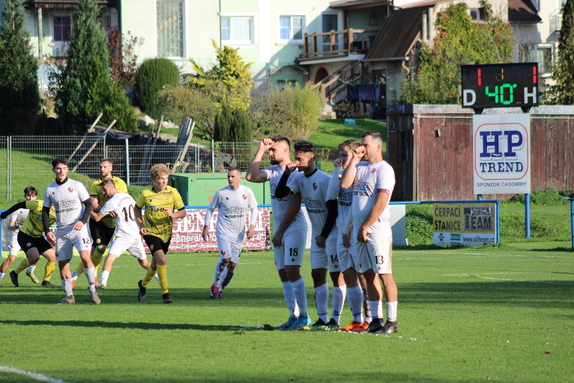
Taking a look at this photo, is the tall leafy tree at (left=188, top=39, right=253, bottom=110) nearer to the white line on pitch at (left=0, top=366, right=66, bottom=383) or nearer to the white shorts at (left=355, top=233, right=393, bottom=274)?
the white shorts at (left=355, top=233, right=393, bottom=274)

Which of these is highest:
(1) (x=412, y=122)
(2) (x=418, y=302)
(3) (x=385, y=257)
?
(1) (x=412, y=122)

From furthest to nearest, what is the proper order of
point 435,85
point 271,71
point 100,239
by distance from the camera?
point 271,71, point 435,85, point 100,239

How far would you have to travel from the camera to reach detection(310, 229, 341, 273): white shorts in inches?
360

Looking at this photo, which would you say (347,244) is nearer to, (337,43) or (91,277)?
(91,277)

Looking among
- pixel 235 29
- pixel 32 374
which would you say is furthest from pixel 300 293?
pixel 235 29

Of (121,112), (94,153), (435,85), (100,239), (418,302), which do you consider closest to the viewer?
(418,302)

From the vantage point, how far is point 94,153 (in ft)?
103

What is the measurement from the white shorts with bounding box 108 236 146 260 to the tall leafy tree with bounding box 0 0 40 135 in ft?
87.5

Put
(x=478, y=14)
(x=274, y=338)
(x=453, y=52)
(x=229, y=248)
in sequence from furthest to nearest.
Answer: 1. (x=478, y=14)
2. (x=453, y=52)
3. (x=229, y=248)
4. (x=274, y=338)

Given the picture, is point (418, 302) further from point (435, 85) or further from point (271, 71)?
point (271, 71)

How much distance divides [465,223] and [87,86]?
830 inches

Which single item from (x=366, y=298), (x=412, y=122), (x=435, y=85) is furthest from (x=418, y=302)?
(x=435, y=85)

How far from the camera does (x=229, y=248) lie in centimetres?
1369

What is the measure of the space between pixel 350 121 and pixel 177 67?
1012 centimetres
